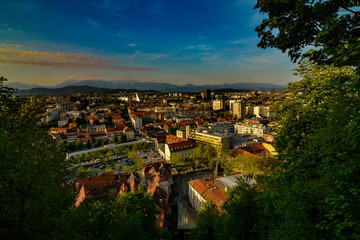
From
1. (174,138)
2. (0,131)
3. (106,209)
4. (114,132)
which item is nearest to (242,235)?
(106,209)

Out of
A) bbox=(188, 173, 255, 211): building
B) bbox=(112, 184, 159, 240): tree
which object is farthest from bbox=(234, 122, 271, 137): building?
bbox=(112, 184, 159, 240): tree

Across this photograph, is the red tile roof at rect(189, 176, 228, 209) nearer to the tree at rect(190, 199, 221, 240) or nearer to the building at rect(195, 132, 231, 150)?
the tree at rect(190, 199, 221, 240)

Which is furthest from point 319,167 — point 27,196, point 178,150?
point 178,150

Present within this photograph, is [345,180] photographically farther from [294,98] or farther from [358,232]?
[294,98]

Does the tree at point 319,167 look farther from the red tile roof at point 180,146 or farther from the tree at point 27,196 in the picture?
the red tile roof at point 180,146

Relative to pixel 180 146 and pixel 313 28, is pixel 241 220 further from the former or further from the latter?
pixel 180 146

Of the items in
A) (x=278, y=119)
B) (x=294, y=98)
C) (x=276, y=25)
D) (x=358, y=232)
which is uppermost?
(x=276, y=25)
